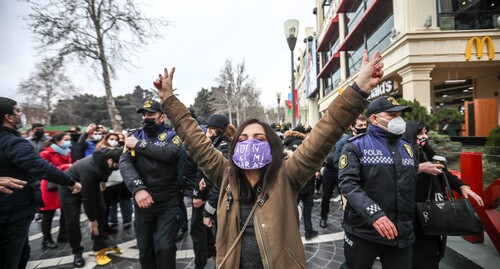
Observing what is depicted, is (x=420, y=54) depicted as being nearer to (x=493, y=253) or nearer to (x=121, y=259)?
(x=493, y=253)

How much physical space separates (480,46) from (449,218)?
452 inches

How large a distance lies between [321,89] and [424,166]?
2901 centimetres

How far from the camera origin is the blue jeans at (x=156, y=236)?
9.23ft

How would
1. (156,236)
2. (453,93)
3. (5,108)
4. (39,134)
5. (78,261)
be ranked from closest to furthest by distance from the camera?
(5,108), (156,236), (78,261), (39,134), (453,93)

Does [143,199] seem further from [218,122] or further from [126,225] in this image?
[126,225]

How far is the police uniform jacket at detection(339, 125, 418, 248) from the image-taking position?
85.6 inches

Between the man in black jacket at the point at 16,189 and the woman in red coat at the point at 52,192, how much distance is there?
1.74 m

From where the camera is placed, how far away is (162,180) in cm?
302

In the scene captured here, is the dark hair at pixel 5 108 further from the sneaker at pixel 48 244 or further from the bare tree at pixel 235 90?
the bare tree at pixel 235 90

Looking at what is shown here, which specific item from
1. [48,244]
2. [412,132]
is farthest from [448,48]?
[48,244]

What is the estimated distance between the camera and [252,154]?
1627mm

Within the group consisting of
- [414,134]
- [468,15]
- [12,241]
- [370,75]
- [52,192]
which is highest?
[468,15]

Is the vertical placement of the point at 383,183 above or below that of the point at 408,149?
below

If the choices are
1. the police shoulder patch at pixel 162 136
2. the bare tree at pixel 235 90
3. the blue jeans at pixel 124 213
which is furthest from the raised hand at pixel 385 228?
the bare tree at pixel 235 90
